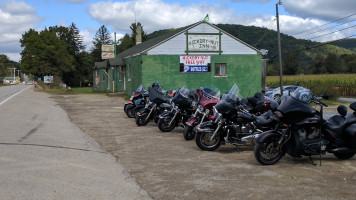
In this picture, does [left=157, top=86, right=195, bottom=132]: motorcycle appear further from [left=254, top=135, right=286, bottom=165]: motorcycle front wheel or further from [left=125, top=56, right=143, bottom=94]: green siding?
[left=125, top=56, right=143, bottom=94]: green siding

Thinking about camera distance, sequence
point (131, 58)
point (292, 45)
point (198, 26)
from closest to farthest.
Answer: point (198, 26)
point (131, 58)
point (292, 45)

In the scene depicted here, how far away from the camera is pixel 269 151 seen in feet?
23.0

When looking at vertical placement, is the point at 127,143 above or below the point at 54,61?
below

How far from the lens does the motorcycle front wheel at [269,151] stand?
6.95 m

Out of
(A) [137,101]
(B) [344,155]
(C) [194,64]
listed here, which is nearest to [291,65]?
(C) [194,64]

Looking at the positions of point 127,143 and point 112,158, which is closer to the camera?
point 112,158

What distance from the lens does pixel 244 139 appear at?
8.23 meters

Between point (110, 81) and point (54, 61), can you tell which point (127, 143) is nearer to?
point (110, 81)

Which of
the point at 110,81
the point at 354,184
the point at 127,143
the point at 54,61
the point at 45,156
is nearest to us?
the point at 354,184

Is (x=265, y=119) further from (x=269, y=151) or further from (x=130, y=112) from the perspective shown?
(x=130, y=112)

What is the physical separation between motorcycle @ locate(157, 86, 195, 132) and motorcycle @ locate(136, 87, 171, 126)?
26.6 inches

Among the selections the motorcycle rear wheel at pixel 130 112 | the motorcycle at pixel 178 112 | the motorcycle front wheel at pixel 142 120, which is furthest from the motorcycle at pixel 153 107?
the motorcycle rear wheel at pixel 130 112

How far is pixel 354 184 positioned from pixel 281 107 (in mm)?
1815

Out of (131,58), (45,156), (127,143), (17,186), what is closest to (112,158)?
(45,156)
